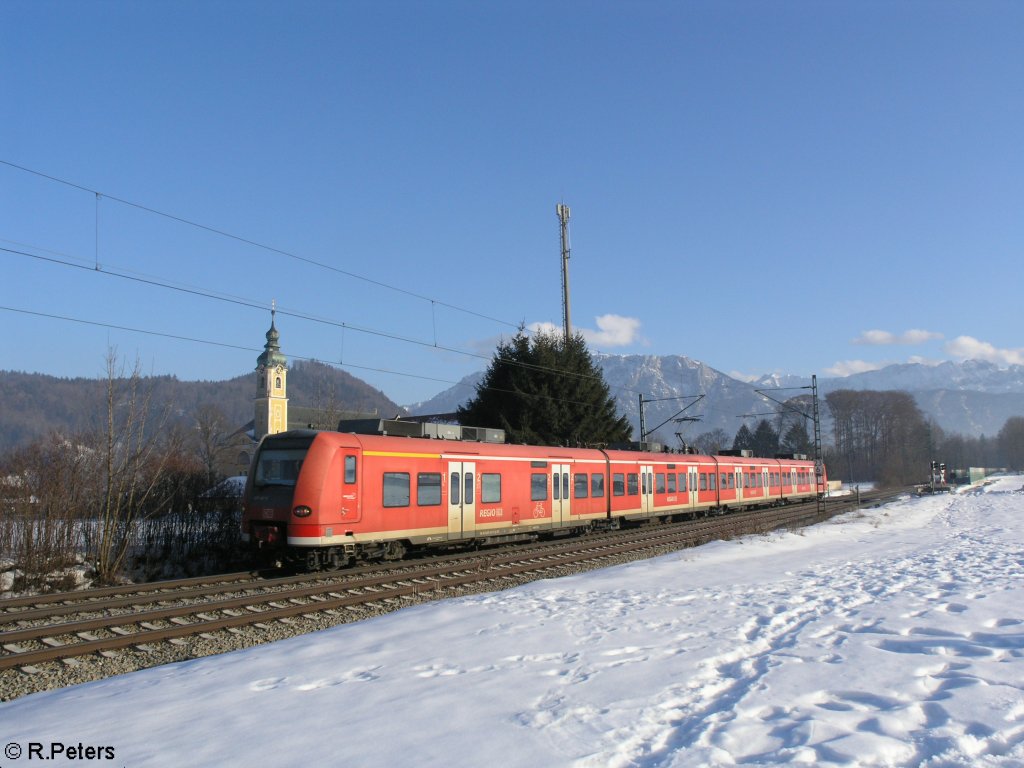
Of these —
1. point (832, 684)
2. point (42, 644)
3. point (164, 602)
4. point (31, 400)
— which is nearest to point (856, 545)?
point (832, 684)

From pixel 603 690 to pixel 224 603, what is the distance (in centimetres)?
745

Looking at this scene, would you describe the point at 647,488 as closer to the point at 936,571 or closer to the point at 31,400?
the point at 936,571

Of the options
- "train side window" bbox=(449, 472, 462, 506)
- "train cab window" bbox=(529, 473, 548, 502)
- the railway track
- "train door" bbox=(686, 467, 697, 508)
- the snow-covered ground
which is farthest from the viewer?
"train door" bbox=(686, 467, 697, 508)

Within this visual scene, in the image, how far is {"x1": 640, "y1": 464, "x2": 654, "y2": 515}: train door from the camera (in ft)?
90.2

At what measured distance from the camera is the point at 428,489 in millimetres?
16859

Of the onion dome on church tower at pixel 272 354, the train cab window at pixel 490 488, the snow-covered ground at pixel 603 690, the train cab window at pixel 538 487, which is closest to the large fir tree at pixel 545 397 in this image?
the train cab window at pixel 538 487

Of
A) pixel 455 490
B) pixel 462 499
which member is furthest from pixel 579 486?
pixel 455 490

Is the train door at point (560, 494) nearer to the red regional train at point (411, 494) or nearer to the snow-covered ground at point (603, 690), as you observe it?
the red regional train at point (411, 494)

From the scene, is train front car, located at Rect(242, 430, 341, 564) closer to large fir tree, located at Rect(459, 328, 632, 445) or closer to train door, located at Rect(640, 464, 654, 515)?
train door, located at Rect(640, 464, 654, 515)

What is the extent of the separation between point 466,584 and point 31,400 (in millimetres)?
167929

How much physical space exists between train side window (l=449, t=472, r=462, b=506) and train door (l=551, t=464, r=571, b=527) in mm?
4717

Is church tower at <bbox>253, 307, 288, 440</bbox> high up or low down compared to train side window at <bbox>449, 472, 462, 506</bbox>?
up

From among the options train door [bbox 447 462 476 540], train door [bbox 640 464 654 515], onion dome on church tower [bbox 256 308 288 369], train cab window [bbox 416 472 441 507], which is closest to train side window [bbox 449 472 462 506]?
train door [bbox 447 462 476 540]

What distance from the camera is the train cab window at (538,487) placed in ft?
68.3
